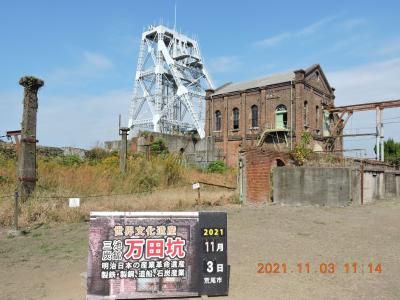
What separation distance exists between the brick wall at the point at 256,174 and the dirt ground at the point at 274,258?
429cm

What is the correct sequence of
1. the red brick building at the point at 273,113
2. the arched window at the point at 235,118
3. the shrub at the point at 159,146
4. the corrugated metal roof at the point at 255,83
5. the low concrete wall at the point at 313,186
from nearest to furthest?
1. the low concrete wall at the point at 313,186
2. the red brick building at the point at 273,113
3. the shrub at the point at 159,146
4. the corrugated metal roof at the point at 255,83
5. the arched window at the point at 235,118

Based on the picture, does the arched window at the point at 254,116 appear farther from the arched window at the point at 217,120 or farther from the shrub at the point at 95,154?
the shrub at the point at 95,154

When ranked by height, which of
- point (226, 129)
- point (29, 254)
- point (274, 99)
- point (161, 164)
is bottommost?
point (29, 254)

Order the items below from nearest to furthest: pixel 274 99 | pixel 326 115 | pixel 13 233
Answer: pixel 13 233 < pixel 274 99 < pixel 326 115

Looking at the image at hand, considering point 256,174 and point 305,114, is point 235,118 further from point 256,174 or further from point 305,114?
point 256,174

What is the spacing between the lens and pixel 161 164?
1625 cm

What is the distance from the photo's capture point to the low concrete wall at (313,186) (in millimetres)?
14375

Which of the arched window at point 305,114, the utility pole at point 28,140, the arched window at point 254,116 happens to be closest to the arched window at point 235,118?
the arched window at point 254,116

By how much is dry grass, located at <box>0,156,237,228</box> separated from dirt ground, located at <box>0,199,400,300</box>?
0.84m

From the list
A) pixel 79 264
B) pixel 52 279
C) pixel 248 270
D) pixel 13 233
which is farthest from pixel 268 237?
pixel 13 233

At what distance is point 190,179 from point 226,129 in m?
18.1

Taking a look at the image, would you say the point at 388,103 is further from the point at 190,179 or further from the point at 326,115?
the point at 190,179

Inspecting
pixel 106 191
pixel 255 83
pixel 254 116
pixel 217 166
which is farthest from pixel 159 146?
pixel 106 191

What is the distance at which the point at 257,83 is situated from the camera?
34.8m
